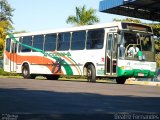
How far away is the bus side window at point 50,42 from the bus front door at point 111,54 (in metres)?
5.08

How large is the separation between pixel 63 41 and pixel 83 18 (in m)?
28.2

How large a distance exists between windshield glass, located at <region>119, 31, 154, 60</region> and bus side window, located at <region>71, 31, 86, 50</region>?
9.72ft

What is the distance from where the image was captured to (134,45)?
21.9 meters

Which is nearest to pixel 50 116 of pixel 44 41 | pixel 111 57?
pixel 111 57

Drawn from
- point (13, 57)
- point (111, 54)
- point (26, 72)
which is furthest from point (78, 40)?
point (13, 57)

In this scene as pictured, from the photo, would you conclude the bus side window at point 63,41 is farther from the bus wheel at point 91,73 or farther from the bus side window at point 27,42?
the bus side window at point 27,42

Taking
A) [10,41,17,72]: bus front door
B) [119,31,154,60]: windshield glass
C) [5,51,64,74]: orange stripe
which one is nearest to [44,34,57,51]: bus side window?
[5,51,64,74]: orange stripe

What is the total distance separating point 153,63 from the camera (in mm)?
22516

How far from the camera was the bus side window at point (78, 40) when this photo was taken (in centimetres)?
2409

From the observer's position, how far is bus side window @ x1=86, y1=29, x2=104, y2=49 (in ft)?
74.6

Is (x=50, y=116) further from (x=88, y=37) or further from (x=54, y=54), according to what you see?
(x=54, y=54)

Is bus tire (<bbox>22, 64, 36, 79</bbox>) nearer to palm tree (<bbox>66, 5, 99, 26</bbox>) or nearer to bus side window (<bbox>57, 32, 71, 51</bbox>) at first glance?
bus side window (<bbox>57, 32, 71, 51</bbox>)

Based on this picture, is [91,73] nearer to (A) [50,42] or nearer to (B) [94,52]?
(B) [94,52]

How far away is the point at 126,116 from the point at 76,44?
1727 centimetres
